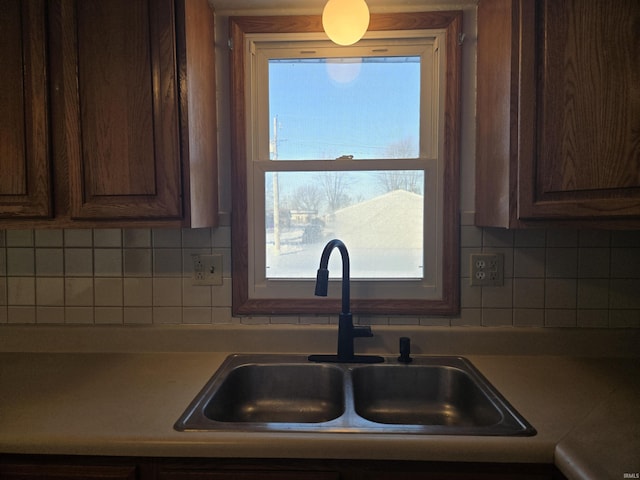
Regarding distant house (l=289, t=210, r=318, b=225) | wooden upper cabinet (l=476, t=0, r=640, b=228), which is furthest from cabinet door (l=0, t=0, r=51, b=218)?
wooden upper cabinet (l=476, t=0, r=640, b=228)

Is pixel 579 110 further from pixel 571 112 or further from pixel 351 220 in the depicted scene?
pixel 351 220

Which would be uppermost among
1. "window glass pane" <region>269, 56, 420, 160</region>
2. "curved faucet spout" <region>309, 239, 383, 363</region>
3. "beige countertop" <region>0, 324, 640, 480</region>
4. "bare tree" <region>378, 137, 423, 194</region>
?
"window glass pane" <region>269, 56, 420, 160</region>

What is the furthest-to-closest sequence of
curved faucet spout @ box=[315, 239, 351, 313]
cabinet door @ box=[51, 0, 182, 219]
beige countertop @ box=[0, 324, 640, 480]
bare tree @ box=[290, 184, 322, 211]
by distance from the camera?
bare tree @ box=[290, 184, 322, 211], curved faucet spout @ box=[315, 239, 351, 313], cabinet door @ box=[51, 0, 182, 219], beige countertop @ box=[0, 324, 640, 480]

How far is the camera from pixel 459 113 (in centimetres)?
136

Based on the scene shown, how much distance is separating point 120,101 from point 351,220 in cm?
85

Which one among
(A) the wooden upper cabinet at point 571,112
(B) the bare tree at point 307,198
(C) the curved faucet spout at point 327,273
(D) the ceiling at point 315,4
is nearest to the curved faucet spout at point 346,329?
(C) the curved faucet spout at point 327,273

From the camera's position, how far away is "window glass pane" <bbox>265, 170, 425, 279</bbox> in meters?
1.43

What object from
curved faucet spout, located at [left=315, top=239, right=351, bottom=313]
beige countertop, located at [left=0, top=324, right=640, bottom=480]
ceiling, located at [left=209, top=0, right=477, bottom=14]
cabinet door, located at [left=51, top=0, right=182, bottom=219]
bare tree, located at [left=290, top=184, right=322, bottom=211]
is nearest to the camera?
beige countertop, located at [left=0, top=324, right=640, bottom=480]

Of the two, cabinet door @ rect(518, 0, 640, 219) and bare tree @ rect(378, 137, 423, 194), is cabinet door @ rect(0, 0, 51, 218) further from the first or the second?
cabinet door @ rect(518, 0, 640, 219)

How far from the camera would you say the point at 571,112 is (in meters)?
0.99

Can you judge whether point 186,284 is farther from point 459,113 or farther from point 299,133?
point 459,113

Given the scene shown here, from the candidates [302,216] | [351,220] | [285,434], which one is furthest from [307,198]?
[285,434]

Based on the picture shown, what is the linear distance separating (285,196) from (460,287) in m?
0.74

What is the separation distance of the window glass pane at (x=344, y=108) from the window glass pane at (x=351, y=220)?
90 millimetres
